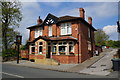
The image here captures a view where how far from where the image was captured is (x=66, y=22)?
21219 mm

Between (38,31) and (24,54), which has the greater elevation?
(38,31)

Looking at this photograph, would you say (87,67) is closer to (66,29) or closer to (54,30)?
(66,29)

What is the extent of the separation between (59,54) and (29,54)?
6.99 m

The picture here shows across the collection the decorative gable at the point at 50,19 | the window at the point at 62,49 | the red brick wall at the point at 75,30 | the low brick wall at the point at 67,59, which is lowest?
the low brick wall at the point at 67,59

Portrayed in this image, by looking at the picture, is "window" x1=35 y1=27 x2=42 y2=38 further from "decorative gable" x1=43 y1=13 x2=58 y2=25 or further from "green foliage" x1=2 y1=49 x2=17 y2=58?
"green foliage" x1=2 y1=49 x2=17 y2=58

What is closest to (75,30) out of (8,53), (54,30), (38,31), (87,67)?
(54,30)

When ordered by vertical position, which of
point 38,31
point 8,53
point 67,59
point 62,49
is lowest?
point 67,59

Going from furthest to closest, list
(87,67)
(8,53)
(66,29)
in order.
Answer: (8,53) → (66,29) → (87,67)

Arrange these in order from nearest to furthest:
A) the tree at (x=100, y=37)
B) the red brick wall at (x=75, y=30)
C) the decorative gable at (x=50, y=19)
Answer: the red brick wall at (x=75, y=30)
the decorative gable at (x=50, y=19)
the tree at (x=100, y=37)

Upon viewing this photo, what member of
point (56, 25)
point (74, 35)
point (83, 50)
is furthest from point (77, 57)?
point (56, 25)

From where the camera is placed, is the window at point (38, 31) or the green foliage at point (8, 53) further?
the window at point (38, 31)

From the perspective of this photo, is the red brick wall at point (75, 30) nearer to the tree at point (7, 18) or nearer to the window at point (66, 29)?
the window at point (66, 29)

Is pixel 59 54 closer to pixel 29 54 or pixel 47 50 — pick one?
Result: pixel 47 50

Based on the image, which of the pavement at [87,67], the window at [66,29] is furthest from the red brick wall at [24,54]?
the window at [66,29]
